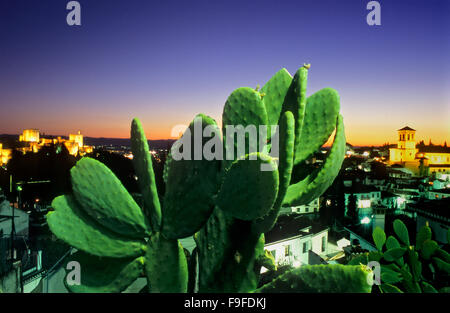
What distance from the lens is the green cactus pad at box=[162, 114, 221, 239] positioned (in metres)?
0.71

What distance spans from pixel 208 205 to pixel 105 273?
0.41 m

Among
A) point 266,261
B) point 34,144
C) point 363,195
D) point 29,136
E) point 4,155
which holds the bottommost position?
point 363,195

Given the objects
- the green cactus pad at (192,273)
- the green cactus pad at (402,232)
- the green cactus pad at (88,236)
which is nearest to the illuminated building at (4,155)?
the green cactus pad at (88,236)

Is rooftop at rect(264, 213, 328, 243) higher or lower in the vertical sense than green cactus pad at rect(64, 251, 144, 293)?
lower

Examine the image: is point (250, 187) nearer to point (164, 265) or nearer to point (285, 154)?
point (285, 154)

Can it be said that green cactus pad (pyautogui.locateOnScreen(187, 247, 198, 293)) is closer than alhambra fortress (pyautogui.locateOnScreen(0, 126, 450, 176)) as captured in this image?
Yes

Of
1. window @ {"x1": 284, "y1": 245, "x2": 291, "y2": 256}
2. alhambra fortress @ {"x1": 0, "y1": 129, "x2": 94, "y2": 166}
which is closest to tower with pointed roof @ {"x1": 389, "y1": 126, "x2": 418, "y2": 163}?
window @ {"x1": 284, "y1": 245, "x2": 291, "y2": 256}

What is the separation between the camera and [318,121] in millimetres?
859

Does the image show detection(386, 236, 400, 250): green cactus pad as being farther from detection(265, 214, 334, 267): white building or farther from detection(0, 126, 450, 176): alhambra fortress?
detection(0, 126, 450, 176): alhambra fortress

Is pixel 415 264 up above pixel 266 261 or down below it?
below

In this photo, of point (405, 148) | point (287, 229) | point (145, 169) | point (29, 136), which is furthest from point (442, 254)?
point (29, 136)

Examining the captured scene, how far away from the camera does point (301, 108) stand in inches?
28.4

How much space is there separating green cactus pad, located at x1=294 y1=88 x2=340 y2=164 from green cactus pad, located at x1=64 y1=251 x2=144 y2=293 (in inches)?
23.3
